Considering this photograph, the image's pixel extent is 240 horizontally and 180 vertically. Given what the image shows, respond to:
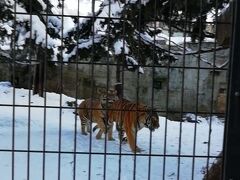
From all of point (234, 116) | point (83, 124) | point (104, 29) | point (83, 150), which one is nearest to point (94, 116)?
point (83, 124)

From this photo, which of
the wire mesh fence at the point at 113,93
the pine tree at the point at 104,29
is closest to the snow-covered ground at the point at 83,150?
the wire mesh fence at the point at 113,93

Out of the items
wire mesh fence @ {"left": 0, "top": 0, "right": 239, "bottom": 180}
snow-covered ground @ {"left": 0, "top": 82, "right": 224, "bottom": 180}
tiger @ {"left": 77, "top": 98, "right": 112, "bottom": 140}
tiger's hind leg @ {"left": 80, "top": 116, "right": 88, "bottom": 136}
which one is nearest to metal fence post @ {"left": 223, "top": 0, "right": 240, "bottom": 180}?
wire mesh fence @ {"left": 0, "top": 0, "right": 239, "bottom": 180}

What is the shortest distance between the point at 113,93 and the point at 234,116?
4334mm

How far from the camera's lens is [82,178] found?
568cm

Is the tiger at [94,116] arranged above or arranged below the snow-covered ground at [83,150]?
above

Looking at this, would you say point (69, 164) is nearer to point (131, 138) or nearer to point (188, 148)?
point (131, 138)

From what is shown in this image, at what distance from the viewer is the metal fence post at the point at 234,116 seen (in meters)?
2.98

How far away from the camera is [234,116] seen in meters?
2.99

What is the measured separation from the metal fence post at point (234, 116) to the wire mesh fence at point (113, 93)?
0.04 ft

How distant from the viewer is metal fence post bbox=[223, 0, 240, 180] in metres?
2.98

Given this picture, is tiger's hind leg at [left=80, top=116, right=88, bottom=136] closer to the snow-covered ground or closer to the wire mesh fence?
the wire mesh fence

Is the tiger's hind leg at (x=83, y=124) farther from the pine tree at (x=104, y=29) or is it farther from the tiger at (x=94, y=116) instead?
the pine tree at (x=104, y=29)

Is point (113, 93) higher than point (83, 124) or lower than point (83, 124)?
higher

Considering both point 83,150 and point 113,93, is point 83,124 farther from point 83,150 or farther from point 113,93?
point 83,150
